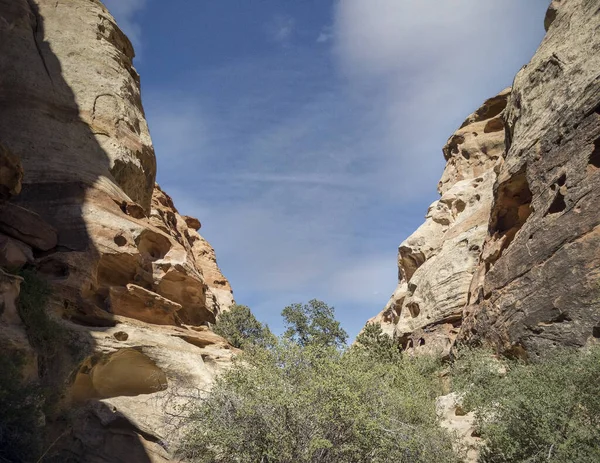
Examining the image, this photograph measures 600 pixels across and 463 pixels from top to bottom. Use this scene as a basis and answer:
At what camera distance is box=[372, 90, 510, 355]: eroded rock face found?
31.5 m

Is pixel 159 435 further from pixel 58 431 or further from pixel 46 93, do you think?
pixel 46 93

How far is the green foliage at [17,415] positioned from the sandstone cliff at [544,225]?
16640mm

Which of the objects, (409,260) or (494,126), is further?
(409,260)

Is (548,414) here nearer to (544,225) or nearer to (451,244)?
(544,225)

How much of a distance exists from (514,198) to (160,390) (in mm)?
18846

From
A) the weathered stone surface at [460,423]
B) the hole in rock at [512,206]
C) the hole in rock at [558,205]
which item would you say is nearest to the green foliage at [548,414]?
the weathered stone surface at [460,423]

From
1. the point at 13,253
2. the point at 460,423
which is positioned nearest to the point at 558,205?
the point at 460,423

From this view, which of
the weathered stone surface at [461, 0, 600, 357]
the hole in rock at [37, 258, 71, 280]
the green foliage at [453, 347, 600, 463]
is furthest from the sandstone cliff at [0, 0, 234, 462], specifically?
the weathered stone surface at [461, 0, 600, 357]

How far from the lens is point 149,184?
2742 cm

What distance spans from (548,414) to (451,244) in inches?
901

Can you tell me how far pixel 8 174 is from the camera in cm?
1491

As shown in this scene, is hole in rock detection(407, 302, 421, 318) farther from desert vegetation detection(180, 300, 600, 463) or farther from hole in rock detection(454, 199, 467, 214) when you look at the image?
desert vegetation detection(180, 300, 600, 463)

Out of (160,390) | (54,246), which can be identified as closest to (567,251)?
(160,390)

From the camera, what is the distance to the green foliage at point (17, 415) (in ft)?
30.2
